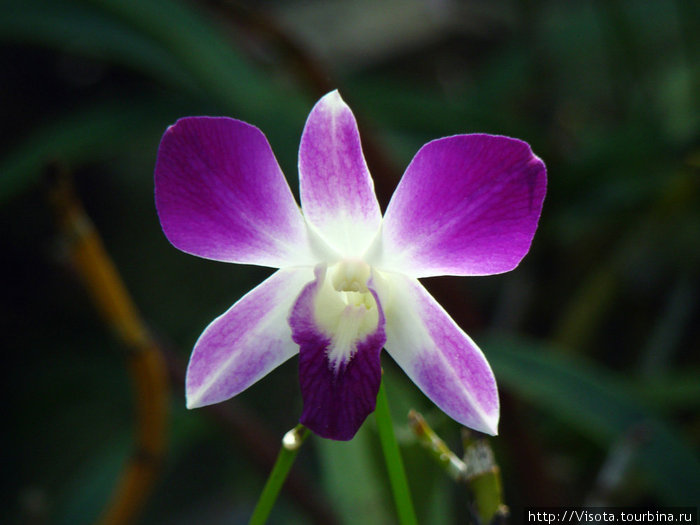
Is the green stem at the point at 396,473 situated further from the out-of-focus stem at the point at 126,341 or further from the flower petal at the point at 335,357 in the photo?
the out-of-focus stem at the point at 126,341

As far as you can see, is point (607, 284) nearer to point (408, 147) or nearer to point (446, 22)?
point (408, 147)

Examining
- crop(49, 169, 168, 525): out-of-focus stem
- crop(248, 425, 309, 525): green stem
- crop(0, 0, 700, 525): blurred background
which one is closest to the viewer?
crop(248, 425, 309, 525): green stem

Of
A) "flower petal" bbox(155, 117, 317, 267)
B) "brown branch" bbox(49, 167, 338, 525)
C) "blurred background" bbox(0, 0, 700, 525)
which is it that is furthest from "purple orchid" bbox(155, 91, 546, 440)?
"blurred background" bbox(0, 0, 700, 525)

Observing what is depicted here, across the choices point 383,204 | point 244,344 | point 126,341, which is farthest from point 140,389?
point 383,204

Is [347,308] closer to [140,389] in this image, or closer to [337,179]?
[337,179]

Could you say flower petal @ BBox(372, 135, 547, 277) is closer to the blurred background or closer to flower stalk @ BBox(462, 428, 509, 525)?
flower stalk @ BBox(462, 428, 509, 525)

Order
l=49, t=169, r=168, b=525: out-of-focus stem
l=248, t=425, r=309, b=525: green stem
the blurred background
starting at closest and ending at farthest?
l=248, t=425, r=309, b=525: green stem, l=49, t=169, r=168, b=525: out-of-focus stem, the blurred background

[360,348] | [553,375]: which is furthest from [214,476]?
[360,348]

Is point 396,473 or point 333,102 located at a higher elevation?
point 333,102
